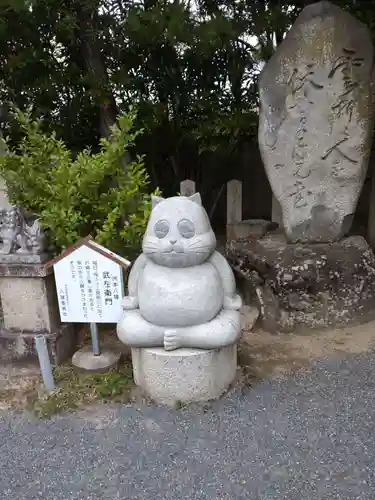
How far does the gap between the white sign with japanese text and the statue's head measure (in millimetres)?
383

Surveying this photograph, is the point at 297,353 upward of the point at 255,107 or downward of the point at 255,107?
downward

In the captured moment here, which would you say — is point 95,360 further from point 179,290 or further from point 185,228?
point 185,228

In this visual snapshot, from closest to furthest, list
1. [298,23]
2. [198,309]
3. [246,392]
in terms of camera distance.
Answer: [198,309] < [246,392] < [298,23]

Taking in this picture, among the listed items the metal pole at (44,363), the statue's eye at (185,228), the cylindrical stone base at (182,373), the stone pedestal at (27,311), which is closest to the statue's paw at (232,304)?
the cylindrical stone base at (182,373)

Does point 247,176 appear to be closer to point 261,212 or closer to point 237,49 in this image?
point 261,212

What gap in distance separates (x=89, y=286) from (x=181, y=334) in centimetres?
79

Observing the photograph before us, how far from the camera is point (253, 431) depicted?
2797 mm

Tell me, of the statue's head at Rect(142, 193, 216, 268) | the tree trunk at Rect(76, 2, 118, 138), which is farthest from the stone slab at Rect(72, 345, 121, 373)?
the tree trunk at Rect(76, 2, 118, 138)

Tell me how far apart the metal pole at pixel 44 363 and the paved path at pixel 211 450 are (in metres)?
0.29

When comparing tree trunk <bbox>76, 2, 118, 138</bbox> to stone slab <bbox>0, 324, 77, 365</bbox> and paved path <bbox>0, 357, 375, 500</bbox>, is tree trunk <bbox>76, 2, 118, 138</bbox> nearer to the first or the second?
stone slab <bbox>0, 324, 77, 365</bbox>

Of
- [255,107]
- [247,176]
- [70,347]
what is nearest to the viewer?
[70,347]

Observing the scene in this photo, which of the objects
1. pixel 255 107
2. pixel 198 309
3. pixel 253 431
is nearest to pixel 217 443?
pixel 253 431

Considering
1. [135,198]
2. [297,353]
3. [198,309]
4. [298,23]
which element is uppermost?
[298,23]

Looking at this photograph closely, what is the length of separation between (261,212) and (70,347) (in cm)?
535
